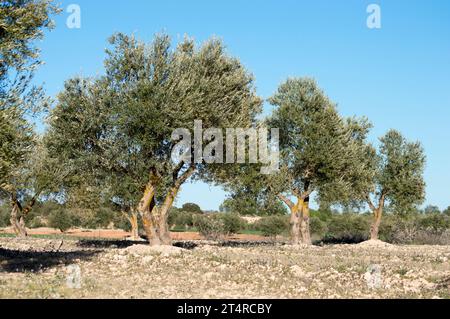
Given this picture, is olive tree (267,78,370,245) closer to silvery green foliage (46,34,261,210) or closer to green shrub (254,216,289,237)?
silvery green foliage (46,34,261,210)

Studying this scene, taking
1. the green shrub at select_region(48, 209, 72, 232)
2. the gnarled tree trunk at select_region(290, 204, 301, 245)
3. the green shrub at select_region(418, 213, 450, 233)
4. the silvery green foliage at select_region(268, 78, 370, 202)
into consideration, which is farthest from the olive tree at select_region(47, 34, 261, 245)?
the green shrub at select_region(418, 213, 450, 233)

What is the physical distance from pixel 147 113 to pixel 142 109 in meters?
0.37

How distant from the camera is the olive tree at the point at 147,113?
90.4 ft

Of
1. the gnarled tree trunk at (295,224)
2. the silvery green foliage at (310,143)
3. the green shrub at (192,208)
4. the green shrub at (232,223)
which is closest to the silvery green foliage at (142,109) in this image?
the silvery green foliage at (310,143)

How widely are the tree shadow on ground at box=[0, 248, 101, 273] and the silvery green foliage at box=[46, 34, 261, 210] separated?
520 cm

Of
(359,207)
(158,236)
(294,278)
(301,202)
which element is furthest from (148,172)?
(359,207)

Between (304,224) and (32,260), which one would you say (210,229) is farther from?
(32,260)

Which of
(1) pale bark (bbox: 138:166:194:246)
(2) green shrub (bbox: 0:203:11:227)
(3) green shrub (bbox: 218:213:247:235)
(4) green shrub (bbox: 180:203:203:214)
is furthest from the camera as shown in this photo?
(4) green shrub (bbox: 180:203:203:214)

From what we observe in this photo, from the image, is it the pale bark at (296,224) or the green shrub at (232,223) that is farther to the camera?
the green shrub at (232,223)

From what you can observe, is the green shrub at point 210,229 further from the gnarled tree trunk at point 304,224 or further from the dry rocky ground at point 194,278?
the dry rocky ground at point 194,278

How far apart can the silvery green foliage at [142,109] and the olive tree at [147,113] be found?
0.05m

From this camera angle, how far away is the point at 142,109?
1069 inches

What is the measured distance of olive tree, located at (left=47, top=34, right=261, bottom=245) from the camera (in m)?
27.6
